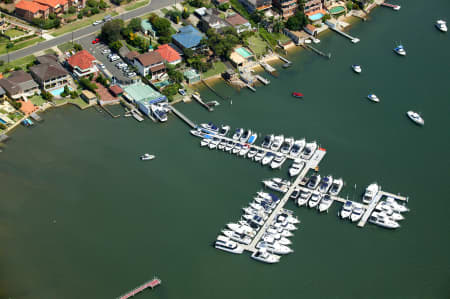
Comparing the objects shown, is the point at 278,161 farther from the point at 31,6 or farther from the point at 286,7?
the point at 31,6

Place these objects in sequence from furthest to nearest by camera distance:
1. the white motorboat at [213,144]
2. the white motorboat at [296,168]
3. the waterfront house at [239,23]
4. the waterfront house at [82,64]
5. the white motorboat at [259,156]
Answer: the waterfront house at [239,23]
the waterfront house at [82,64]
the white motorboat at [213,144]
the white motorboat at [259,156]
the white motorboat at [296,168]

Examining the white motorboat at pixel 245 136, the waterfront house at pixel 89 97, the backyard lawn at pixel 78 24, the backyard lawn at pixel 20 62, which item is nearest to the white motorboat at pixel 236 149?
the white motorboat at pixel 245 136

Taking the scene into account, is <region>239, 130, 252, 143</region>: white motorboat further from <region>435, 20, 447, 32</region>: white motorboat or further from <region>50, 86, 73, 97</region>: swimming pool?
<region>435, 20, 447, 32</region>: white motorboat

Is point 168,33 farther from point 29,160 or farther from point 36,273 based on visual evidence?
point 36,273

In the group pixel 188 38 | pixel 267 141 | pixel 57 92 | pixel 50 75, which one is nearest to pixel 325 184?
pixel 267 141

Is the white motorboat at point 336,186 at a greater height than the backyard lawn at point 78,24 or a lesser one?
greater

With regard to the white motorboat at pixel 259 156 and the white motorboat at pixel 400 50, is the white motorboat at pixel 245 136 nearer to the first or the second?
the white motorboat at pixel 259 156

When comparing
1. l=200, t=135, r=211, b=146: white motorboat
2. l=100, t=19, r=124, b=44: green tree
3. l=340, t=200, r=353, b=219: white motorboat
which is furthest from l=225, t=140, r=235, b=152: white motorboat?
l=100, t=19, r=124, b=44: green tree
